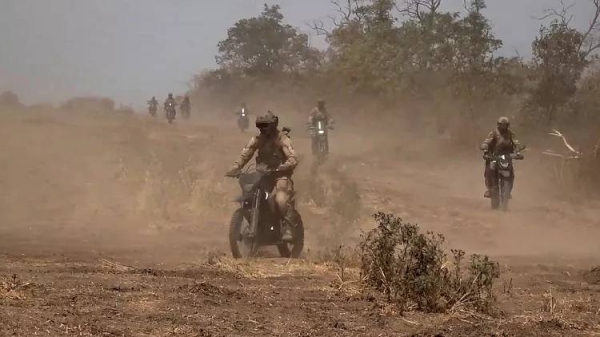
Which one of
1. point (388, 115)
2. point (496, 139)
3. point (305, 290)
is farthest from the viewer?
point (388, 115)

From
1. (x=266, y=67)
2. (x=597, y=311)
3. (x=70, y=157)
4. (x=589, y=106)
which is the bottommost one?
(x=597, y=311)

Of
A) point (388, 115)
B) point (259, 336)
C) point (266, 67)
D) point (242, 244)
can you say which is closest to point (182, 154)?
point (242, 244)

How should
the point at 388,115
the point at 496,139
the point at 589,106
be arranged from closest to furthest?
the point at 496,139
the point at 589,106
the point at 388,115

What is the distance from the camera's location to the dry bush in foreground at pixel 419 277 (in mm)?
5602

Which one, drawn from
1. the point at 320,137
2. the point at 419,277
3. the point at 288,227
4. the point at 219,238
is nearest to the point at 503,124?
the point at 219,238

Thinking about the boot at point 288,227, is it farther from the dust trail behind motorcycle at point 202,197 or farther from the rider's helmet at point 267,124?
the dust trail behind motorcycle at point 202,197

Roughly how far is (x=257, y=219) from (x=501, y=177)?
6376 mm

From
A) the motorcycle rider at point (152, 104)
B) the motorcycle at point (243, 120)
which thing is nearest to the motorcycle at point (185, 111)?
the motorcycle rider at point (152, 104)

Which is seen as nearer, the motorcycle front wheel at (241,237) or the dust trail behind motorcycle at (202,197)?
the motorcycle front wheel at (241,237)

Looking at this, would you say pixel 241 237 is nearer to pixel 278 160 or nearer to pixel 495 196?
pixel 278 160

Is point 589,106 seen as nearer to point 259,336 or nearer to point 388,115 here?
point 388,115

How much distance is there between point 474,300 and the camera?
18.5ft

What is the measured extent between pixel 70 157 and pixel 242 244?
41.5 feet

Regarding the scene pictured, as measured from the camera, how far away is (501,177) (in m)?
13.6
